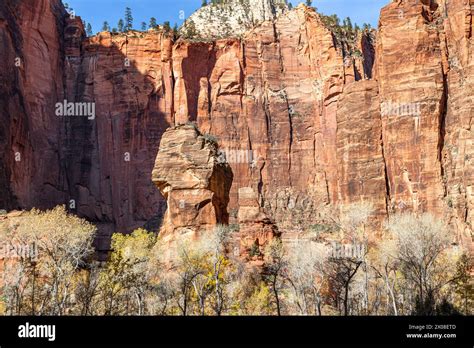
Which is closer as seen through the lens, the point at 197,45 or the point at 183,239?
the point at 183,239

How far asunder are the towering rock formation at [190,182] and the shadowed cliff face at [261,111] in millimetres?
31662

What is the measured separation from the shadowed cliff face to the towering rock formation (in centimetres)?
3166

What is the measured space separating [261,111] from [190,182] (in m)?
63.1

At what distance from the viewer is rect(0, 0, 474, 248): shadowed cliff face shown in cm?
8319

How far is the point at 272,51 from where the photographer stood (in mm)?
115562

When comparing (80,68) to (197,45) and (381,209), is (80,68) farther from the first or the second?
(381,209)
